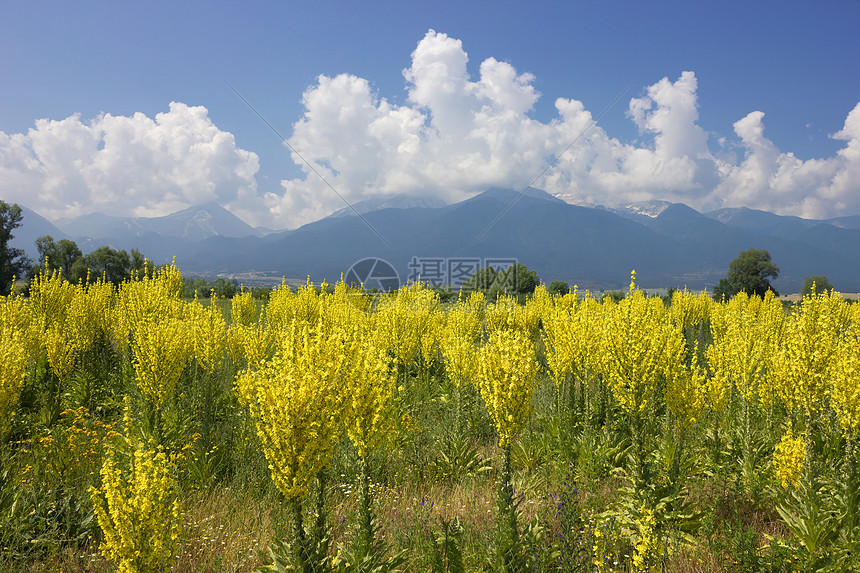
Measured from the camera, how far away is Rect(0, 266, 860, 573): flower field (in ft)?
11.3

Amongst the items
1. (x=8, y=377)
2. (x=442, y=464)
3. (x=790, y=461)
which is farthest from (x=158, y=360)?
(x=790, y=461)

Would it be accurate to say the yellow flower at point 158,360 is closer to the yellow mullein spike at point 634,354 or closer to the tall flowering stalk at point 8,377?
the tall flowering stalk at point 8,377

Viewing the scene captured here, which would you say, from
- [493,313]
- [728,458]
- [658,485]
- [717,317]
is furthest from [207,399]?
[717,317]

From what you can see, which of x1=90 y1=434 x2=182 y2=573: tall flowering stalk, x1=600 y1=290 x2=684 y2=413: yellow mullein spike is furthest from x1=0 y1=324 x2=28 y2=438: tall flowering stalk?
x1=600 y1=290 x2=684 y2=413: yellow mullein spike

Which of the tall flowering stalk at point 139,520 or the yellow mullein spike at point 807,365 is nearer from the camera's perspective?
the tall flowering stalk at point 139,520

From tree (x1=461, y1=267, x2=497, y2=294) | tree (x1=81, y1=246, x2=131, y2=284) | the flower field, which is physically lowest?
the flower field

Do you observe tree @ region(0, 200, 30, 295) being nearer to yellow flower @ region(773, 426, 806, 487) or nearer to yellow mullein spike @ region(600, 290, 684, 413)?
yellow mullein spike @ region(600, 290, 684, 413)

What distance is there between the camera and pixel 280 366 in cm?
370

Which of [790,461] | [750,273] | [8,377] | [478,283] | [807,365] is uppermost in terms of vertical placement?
[750,273]

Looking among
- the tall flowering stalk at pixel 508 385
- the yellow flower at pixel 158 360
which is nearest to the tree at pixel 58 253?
the yellow flower at pixel 158 360

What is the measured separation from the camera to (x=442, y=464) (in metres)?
6.90

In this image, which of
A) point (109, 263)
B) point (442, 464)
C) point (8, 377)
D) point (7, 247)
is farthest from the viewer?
point (109, 263)

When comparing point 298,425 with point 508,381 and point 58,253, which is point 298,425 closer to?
point 508,381

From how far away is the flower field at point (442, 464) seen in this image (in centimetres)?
345
